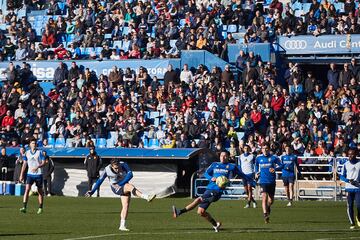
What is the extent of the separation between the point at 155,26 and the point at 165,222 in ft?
76.4

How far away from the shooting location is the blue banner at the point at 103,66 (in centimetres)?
4525

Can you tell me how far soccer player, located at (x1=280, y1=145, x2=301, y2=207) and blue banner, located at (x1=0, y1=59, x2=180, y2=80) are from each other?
11214 millimetres

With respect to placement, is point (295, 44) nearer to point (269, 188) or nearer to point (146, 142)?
point (146, 142)

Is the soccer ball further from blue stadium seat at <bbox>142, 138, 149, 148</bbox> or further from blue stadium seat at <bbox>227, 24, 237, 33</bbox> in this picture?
blue stadium seat at <bbox>227, 24, 237, 33</bbox>

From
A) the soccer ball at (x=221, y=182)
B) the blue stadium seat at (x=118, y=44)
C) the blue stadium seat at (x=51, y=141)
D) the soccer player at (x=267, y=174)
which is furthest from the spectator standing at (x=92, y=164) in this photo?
the soccer ball at (x=221, y=182)

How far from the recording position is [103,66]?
154ft

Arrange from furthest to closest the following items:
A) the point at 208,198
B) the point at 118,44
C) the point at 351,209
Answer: the point at 118,44, the point at 351,209, the point at 208,198

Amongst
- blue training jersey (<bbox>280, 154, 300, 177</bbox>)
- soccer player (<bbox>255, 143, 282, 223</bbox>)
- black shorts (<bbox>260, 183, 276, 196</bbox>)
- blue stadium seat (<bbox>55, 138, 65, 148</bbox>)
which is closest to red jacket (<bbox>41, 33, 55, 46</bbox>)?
blue stadium seat (<bbox>55, 138, 65, 148</bbox>)

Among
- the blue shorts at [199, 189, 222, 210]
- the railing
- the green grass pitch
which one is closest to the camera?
the green grass pitch

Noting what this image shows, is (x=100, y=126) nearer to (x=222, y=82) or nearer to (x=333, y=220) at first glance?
(x=222, y=82)

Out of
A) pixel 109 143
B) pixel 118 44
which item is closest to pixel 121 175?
pixel 109 143

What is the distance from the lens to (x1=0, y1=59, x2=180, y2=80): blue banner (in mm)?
45250

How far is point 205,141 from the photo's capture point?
3959 centimetres

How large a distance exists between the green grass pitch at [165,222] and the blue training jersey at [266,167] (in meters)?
1.05
